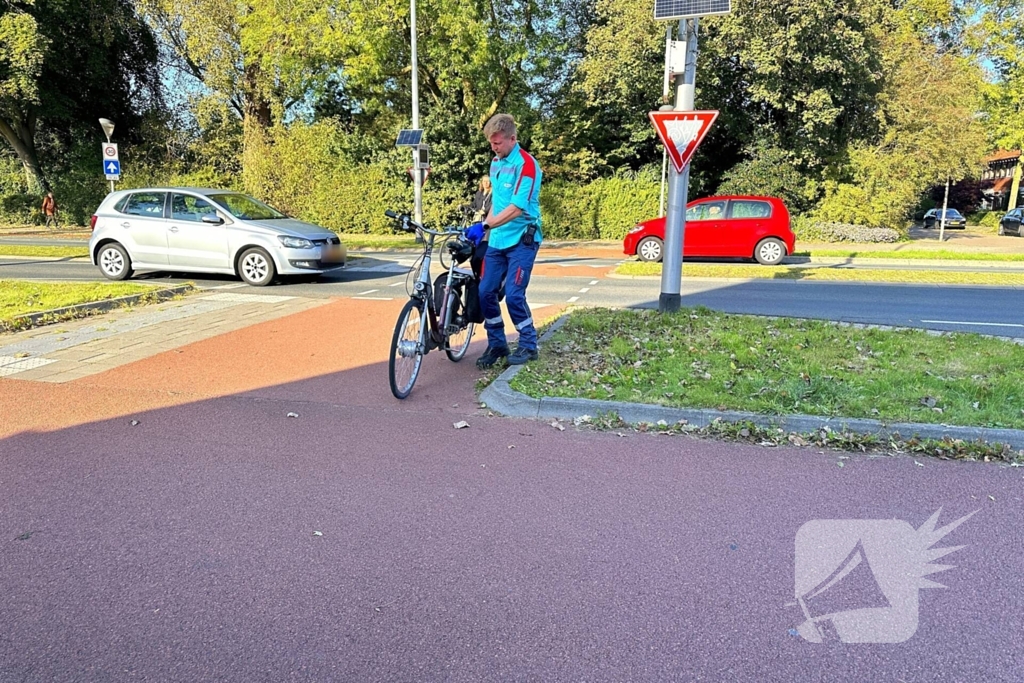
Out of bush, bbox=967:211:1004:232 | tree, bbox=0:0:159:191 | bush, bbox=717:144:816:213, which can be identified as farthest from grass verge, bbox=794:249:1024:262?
tree, bbox=0:0:159:191

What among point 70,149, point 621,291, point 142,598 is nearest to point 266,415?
point 142,598

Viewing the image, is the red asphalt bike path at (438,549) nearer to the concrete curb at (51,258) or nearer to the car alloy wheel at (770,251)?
the concrete curb at (51,258)

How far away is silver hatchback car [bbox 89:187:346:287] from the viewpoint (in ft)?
37.8

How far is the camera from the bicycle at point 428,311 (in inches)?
204

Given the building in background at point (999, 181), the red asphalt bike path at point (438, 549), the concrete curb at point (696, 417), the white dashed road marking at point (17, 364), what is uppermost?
the building in background at point (999, 181)

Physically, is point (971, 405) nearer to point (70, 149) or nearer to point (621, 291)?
point (621, 291)

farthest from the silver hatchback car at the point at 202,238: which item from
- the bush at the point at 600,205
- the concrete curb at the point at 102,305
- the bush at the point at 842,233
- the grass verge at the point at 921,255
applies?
the bush at the point at 842,233

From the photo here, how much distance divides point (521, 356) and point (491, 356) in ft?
0.95

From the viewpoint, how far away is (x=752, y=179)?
→ 23.1m

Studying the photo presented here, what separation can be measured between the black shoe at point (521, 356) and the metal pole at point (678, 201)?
2.71 meters

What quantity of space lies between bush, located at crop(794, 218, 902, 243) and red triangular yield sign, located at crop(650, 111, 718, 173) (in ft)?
56.2

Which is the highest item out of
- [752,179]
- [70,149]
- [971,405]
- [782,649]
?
[70,149]

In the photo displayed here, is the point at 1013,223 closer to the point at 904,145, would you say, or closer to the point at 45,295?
the point at 904,145

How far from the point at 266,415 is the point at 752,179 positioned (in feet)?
70.9
